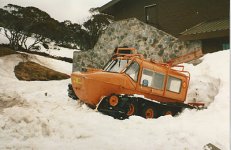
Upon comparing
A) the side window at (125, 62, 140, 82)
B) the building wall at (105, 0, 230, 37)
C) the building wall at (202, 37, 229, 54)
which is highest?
the building wall at (105, 0, 230, 37)

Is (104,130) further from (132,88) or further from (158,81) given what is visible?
(158,81)

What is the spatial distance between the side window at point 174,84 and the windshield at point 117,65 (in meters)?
1.53

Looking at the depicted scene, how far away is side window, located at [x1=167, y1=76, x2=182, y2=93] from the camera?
10583 mm

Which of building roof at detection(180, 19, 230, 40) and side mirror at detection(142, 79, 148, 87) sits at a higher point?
building roof at detection(180, 19, 230, 40)

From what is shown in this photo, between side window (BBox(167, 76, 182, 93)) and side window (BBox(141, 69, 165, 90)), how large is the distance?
0.33m

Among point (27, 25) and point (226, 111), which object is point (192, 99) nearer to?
point (226, 111)

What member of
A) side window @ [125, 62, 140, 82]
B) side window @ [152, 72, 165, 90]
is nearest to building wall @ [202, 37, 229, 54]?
side window @ [152, 72, 165, 90]

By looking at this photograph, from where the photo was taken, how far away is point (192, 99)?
11.9 m

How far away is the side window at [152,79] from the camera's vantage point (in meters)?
9.92

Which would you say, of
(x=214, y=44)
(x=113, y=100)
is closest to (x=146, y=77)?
(x=113, y=100)

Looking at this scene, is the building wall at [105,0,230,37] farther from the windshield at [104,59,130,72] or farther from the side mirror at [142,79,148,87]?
the side mirror at [142,79,148,87]

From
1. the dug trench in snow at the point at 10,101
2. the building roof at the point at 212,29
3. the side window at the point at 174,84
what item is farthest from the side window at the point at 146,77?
the building roof at the point at 212,29

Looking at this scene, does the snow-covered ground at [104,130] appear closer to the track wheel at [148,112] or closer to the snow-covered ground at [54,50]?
the track wheel at [148,112]

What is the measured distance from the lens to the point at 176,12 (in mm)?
19828
